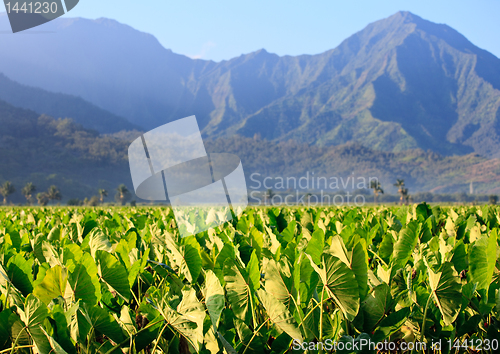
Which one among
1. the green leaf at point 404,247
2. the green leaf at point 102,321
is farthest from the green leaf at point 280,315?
the green leaf at point 404,247

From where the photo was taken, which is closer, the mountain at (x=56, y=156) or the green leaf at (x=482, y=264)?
the green leaf at (x=482, y=264)

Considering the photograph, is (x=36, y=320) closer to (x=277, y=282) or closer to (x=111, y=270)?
(x=111, y=270)

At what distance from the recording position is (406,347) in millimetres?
1221

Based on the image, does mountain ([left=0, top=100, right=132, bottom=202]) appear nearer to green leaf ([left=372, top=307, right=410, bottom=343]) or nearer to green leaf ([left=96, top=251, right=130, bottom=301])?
green leaf ([left=96, top=251, right=130, bottom=301])

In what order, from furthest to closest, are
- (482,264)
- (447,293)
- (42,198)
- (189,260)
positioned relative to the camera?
(42,198), (189,260), (482,264), (447,293)

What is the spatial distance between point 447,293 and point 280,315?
59cm

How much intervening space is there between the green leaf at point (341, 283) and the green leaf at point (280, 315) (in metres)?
0.14

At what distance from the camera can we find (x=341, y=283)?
1.00 metres

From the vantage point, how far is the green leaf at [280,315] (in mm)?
967

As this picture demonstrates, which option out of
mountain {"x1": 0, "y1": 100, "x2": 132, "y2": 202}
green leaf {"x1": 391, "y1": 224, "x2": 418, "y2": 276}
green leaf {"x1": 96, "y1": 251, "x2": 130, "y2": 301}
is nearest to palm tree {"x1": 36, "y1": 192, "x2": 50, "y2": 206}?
mountain {"x1": 0, "y1": 100, "x2": 132, "y2": 202}

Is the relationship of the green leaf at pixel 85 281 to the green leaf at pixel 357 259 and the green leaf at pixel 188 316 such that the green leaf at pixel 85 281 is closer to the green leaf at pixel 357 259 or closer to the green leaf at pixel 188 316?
the green leaf at pixel 188 316

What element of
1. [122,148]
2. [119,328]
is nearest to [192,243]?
[119,328]

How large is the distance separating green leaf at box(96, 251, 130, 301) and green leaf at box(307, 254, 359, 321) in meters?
0.65

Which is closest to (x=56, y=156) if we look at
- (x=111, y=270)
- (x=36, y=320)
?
(x=111, y=270)
